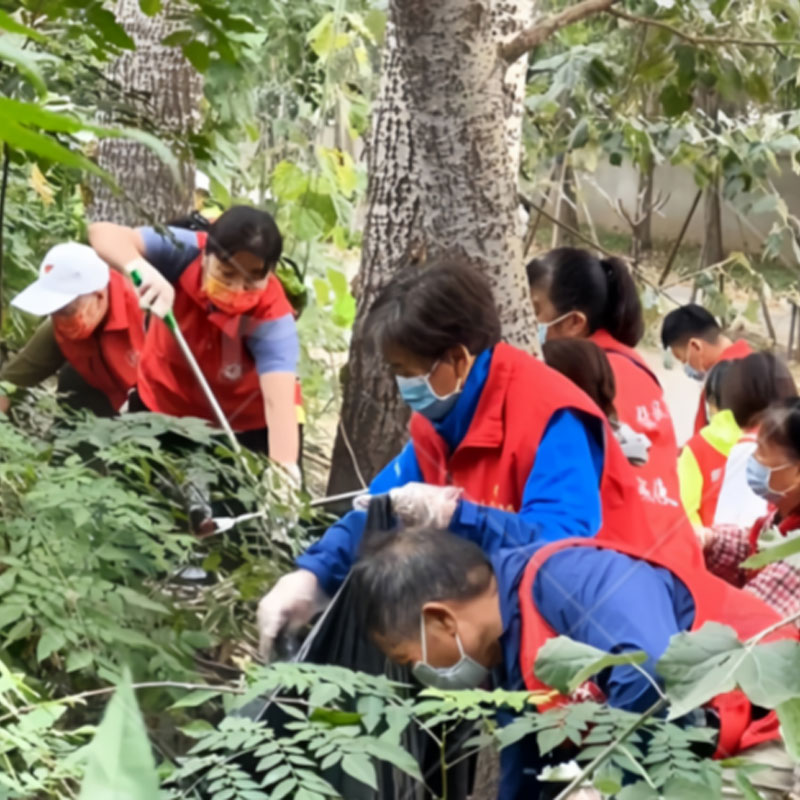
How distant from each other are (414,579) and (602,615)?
0.20 m

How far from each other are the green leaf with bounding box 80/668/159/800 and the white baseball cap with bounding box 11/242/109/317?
1.79 meters

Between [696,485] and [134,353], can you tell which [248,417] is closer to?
[134,353]

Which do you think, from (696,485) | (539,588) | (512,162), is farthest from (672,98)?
(539,588)

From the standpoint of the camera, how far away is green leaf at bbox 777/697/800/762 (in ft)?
1.91

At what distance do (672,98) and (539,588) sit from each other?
92 cm

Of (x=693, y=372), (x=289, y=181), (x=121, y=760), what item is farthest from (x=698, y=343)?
(x=289, y=181)

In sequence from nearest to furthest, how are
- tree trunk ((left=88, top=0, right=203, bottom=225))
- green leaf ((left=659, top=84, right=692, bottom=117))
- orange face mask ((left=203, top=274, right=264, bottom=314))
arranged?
1. green leaf ((left=659, top=84, right=692, bottom=117))
2. orange face mask ((left=203, top=274, right=264, bottom=314))
3. tree trunk ((left=88, top=0, right=203, bottom=225))

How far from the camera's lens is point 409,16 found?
1.83m

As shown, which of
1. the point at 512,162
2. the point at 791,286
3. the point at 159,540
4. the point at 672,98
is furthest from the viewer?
the point at 512,162

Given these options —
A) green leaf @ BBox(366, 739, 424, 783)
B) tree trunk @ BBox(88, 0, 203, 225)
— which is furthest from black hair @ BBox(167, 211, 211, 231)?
green leaf @ BBox(366, 739, 424, 783)

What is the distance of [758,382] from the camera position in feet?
2.97

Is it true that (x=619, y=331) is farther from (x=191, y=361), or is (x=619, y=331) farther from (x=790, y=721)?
(x=790, y=721)

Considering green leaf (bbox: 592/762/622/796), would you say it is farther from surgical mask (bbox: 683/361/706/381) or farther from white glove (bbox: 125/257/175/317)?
white glove (bbox: 125/257/175/317)

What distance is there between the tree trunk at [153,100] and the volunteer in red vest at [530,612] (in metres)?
1.49
